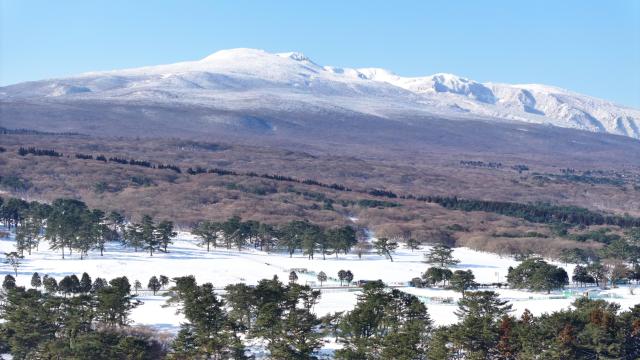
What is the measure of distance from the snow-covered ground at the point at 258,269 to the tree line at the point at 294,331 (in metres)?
6.53

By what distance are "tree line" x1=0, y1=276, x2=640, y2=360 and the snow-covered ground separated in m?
6.53

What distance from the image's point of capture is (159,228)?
91.4m

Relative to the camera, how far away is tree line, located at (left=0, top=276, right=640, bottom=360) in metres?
43.2

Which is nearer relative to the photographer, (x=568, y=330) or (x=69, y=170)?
(x=568, y=330)

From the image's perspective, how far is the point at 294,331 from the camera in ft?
153

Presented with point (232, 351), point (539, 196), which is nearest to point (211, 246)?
point (232, 351)

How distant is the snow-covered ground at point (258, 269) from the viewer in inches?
2530

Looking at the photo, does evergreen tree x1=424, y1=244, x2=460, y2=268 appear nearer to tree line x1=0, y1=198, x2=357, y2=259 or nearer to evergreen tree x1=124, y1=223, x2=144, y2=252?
tree line x1=0, y1=198, x2=357, y2=259

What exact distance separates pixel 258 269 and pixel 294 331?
117 feet

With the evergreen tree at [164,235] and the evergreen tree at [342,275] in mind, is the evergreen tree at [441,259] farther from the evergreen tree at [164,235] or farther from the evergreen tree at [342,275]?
the evergreen tree at [164,235]

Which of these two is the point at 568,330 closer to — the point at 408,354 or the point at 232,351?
the point at 408,354

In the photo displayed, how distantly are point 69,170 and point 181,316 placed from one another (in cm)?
10817

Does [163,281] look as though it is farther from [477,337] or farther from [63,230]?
[477,337]

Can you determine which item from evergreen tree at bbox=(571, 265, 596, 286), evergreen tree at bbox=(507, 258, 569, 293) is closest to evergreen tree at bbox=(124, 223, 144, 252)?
evergreen tree at bbox=(507, 258, 569, 293)
